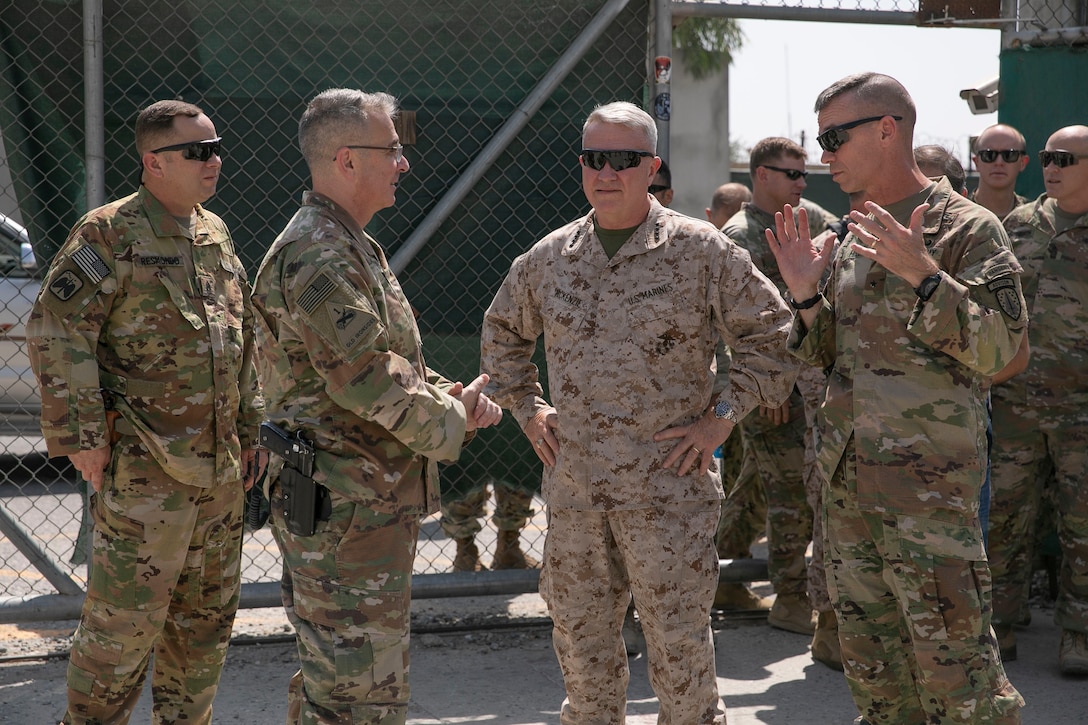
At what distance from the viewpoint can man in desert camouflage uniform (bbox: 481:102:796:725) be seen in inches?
129

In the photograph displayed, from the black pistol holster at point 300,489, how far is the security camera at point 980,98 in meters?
5.21

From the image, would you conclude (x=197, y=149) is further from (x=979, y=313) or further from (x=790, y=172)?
(x=790, y=172)

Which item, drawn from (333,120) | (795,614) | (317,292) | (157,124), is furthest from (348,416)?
(795,614)

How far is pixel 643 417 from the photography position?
3.32 m

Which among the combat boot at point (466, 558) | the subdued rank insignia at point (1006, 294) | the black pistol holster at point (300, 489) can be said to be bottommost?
the combat boot at point (466, 558)

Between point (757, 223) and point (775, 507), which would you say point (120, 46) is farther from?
point (775, 507)

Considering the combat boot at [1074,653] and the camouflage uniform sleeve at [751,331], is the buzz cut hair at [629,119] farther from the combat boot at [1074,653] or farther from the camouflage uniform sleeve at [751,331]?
the combat boot at [1074,653]

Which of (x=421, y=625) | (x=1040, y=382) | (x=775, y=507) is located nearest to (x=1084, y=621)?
(x=1040, y=382)

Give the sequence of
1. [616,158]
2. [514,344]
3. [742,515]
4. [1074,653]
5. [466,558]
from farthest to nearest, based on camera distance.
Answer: [742,515], [466,558], [1074,653], [514,344], [616,158]

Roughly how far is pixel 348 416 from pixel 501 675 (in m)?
2.02

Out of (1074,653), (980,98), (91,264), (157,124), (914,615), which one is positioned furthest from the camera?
(980,98)

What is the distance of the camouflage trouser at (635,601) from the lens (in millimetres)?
3256

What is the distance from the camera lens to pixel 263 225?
4.89m

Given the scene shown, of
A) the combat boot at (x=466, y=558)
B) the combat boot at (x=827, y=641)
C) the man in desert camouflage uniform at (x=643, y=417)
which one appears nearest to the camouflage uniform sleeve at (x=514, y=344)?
the man in desert camouflage uniform at (x=643, y=417)
